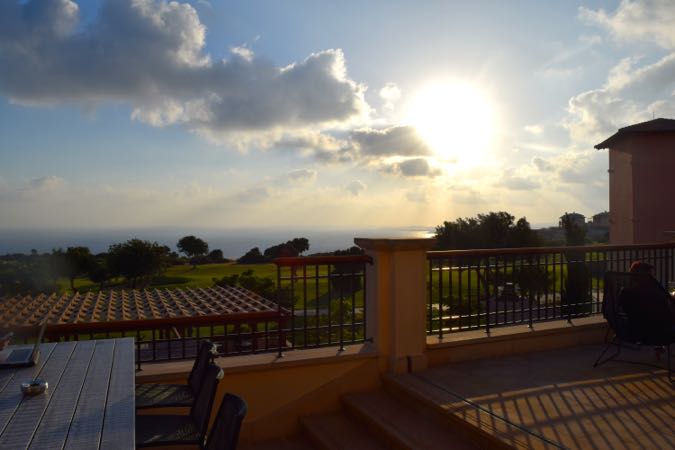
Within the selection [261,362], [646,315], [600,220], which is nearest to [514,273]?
[646,315]

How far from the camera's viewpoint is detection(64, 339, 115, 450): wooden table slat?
200 cm

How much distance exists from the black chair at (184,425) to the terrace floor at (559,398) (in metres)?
2.04

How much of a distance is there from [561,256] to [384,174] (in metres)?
16.6

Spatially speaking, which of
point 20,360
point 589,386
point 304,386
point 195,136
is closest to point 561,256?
point 589,386

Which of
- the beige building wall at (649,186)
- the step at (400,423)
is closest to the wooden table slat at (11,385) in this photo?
the step at (400,423)

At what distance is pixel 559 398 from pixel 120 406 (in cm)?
353

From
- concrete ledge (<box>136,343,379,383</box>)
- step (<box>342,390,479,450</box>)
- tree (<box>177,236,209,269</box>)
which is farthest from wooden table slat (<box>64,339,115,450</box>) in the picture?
tree (<box>177,236,209,269</box>)

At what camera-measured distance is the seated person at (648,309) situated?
183 inches

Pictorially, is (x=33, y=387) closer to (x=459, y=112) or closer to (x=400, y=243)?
(x=400, y=243)

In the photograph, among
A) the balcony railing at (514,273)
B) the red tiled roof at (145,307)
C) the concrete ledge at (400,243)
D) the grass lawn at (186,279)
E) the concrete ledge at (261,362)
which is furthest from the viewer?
the grass lawn at (186,279)

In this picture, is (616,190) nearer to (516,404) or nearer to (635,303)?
(635,303)

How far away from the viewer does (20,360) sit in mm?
3289

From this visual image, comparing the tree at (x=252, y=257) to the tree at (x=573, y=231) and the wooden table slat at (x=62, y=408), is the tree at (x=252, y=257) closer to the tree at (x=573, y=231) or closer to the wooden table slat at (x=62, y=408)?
the tree at (x=573, y=231)

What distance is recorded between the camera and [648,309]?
15.4ft
